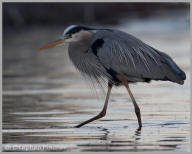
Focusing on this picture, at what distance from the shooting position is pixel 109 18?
49500 mm

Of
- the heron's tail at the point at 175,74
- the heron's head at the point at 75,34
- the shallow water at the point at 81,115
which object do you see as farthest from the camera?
the heron's head at the point at 75,34

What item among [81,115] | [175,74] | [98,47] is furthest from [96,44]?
[81,115]

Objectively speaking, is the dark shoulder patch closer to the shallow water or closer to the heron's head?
the heron's head

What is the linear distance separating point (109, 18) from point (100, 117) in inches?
1580

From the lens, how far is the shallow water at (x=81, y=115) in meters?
7.98

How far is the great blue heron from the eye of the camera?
380 inches

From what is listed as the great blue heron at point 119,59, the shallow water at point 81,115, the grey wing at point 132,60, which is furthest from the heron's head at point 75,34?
the shallow water at point 81,115

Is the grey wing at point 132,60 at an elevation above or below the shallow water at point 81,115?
above

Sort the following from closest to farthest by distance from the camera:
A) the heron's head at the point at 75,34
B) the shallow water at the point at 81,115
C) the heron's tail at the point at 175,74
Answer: the shallow water at the point at 81,115
the heron's tail at the point at 175,74
the heron's head at the point at 75,34

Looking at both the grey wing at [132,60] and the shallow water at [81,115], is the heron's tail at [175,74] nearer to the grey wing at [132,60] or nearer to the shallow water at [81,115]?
the grey wing at [132,60]

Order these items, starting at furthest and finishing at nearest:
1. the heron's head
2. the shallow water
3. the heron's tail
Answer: the heron's head, the heron's tail, the shallow water

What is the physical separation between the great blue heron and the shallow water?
0.63 meters

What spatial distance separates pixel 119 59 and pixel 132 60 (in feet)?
0.66

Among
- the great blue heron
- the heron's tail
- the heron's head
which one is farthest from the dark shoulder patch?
the heron's tail
